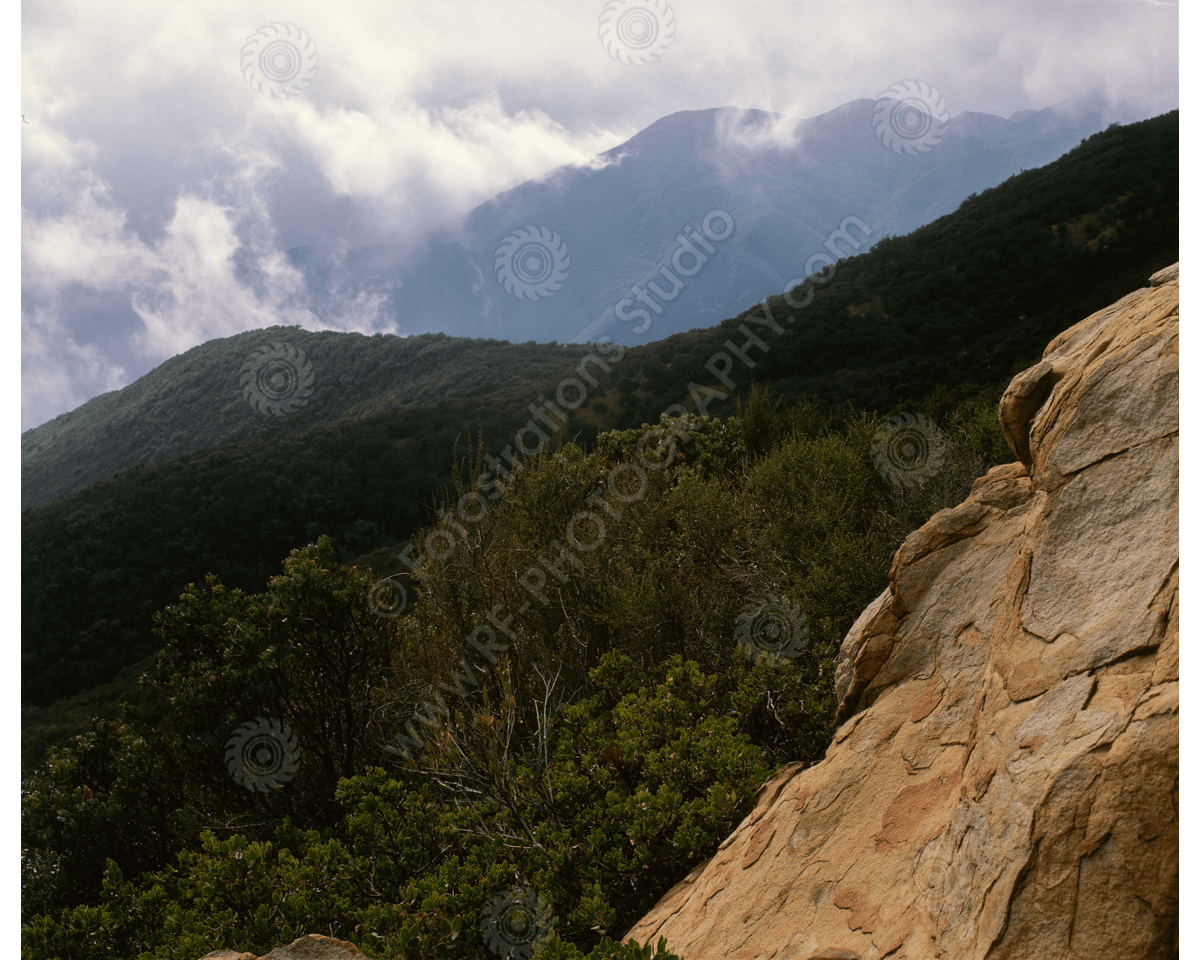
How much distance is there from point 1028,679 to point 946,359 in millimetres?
22060

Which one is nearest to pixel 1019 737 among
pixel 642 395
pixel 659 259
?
pixel 642 395

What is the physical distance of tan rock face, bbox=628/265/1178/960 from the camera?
4.11 feet

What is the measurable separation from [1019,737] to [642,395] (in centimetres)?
2826

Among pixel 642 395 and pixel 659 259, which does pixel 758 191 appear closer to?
pixel 659 259

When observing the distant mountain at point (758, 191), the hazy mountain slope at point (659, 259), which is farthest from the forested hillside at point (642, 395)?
the distant mountain at point (758, 191)

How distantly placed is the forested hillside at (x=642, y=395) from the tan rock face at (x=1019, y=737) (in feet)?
53.9

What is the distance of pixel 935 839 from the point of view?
1.78 metres

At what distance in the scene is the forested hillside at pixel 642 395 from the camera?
22.1 meters

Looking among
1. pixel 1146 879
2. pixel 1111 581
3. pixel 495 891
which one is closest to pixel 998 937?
pixel 1146 879

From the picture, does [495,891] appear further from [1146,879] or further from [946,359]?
[946,359]

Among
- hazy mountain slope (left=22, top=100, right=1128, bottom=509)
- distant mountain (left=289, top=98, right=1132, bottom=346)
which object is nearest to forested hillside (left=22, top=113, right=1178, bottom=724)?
hazy mountain slope (left=22, top=100, right=1128, bottom=509)

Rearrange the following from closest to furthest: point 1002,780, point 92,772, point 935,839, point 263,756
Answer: point 1002,780, point 935,839, point 92,772, point 263,756

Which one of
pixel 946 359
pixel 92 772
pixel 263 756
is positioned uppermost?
pixel 92 772

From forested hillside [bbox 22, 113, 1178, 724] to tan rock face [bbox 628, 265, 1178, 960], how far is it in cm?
1644
